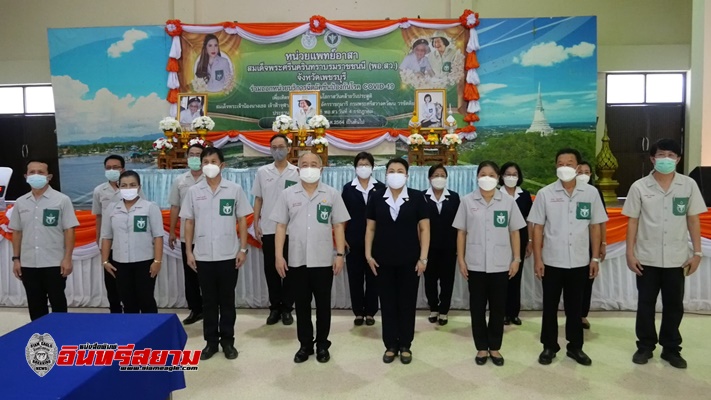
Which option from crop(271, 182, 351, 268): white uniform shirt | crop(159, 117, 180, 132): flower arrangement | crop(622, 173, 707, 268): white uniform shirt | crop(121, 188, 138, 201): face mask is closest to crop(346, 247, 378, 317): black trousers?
crop(271, 182, 351, 268): white uniform shirt

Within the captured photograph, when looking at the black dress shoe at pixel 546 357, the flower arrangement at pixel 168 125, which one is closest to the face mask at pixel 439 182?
the black dress shoe at pixel 546 357

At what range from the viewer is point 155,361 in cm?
231

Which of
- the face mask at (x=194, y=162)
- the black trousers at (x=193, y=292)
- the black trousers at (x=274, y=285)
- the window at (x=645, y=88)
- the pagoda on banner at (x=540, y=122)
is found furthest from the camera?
the window at (x=645, y=88)

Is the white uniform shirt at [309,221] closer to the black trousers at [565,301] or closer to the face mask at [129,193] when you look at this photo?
the face mask at [129,193]

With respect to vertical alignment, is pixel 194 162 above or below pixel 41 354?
above

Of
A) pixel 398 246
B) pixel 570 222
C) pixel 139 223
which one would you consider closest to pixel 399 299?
pixel 398 246

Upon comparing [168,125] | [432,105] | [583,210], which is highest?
[432,105]

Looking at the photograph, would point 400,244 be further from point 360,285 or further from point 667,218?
point 667,218

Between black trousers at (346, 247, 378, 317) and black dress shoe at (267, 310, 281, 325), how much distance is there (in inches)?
27.5

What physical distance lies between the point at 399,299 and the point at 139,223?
1.98 m

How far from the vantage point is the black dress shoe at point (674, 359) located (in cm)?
334

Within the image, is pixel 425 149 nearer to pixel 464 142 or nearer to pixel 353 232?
pixel 353 232

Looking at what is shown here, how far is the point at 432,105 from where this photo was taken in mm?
7879

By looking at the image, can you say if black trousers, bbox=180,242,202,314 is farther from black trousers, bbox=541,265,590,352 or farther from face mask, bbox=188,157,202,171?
black trousers, bbox=541,265,590,352
